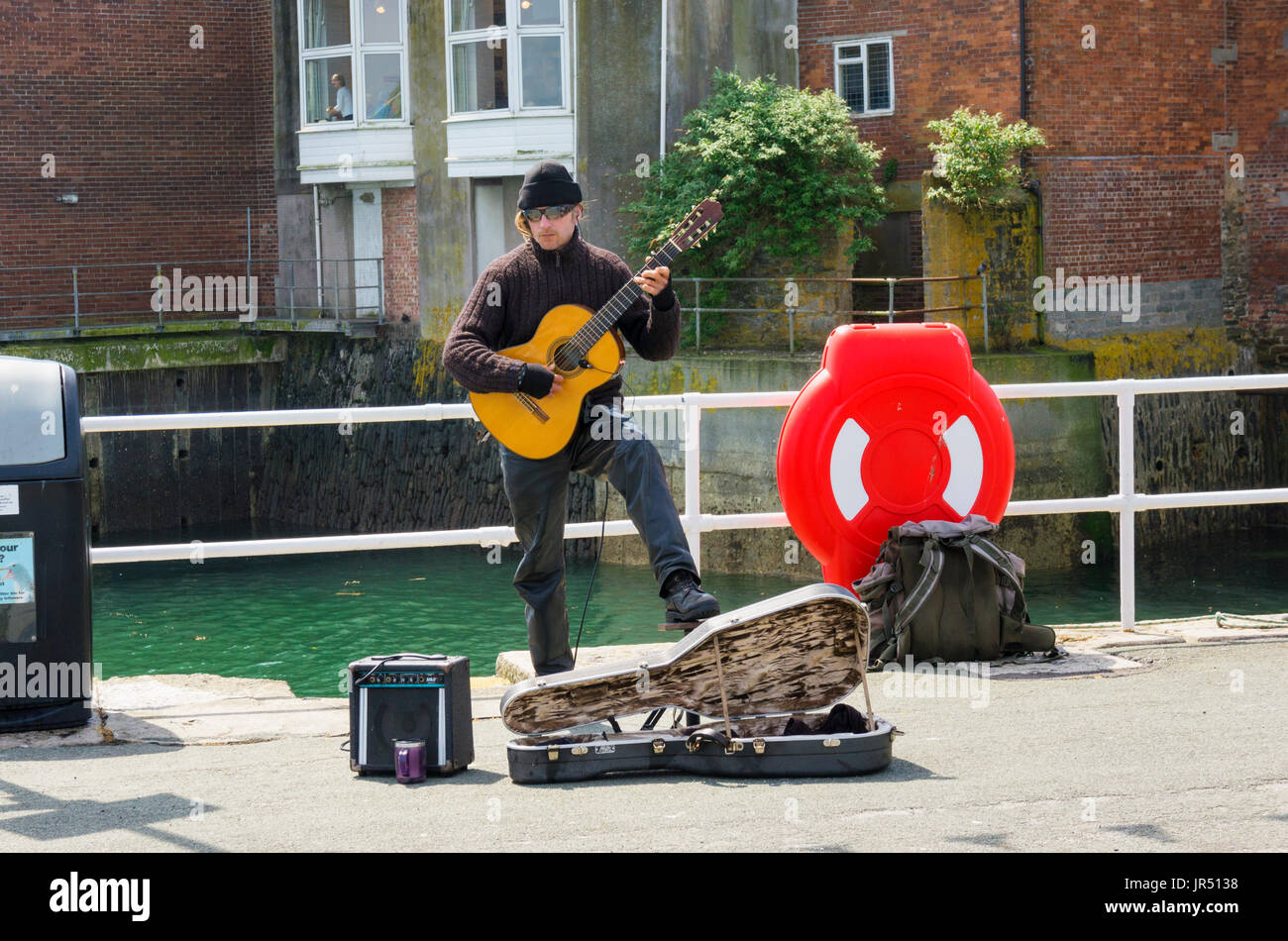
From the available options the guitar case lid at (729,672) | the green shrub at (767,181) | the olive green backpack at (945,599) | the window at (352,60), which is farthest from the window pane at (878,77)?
the guitar case lid at (729,672)

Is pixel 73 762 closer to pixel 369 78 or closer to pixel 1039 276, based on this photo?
pixel 1039 276

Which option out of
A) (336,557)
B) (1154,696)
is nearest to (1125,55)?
(336,557)

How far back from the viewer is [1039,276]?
2472cm

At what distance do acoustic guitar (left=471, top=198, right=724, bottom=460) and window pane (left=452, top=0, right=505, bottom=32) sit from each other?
21.9 m

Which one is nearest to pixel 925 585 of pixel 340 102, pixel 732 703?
pixel 732 703

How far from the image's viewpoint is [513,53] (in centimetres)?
2730

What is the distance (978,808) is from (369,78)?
26.0 m

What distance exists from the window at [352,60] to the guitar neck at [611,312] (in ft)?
76.2

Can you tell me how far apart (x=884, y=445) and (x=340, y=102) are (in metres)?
23.9

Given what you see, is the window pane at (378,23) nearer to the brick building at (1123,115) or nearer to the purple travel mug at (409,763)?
the brick building at (1123,115)

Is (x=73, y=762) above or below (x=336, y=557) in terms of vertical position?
above

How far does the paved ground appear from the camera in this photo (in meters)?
4.84

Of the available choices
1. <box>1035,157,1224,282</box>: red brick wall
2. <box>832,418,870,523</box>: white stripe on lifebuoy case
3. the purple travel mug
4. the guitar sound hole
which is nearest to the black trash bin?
the purple travel mug

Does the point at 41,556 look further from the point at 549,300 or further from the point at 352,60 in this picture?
the point at 352,60
